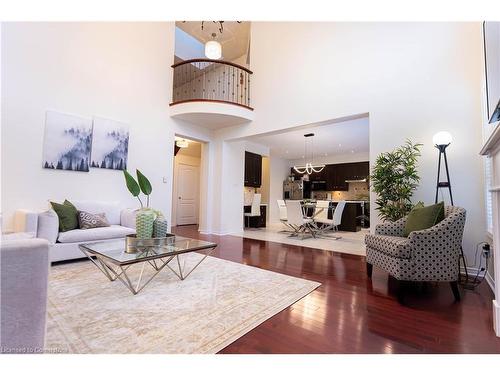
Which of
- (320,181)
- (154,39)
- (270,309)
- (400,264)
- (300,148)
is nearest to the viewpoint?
(270,309)

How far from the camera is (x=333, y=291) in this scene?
8.15ft

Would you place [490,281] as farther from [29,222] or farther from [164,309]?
[29,222]

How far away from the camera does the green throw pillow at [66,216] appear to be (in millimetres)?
3442

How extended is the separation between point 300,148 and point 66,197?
702cm

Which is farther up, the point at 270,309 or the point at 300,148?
the point at 300,148

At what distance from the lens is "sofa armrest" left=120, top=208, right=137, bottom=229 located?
4.08 m

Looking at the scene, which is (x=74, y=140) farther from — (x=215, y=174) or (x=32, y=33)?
(x=215, y=174)

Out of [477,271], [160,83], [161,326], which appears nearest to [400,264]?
[477,271]

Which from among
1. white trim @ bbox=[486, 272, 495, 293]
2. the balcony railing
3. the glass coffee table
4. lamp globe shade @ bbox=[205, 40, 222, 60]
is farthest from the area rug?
lamp globe shade @ bbox=[205, 40, 222, 60]

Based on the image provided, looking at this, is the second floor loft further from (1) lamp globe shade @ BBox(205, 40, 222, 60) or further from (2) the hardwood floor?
(2) the hardwood floor

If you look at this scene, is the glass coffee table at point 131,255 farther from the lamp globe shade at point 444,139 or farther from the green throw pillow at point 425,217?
the lamp globe shade at point 444,139

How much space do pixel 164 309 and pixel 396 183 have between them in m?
3.21

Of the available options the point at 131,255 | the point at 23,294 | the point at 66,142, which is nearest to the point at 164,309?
the point at 131,255

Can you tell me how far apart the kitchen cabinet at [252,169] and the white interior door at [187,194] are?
77.6 inches
